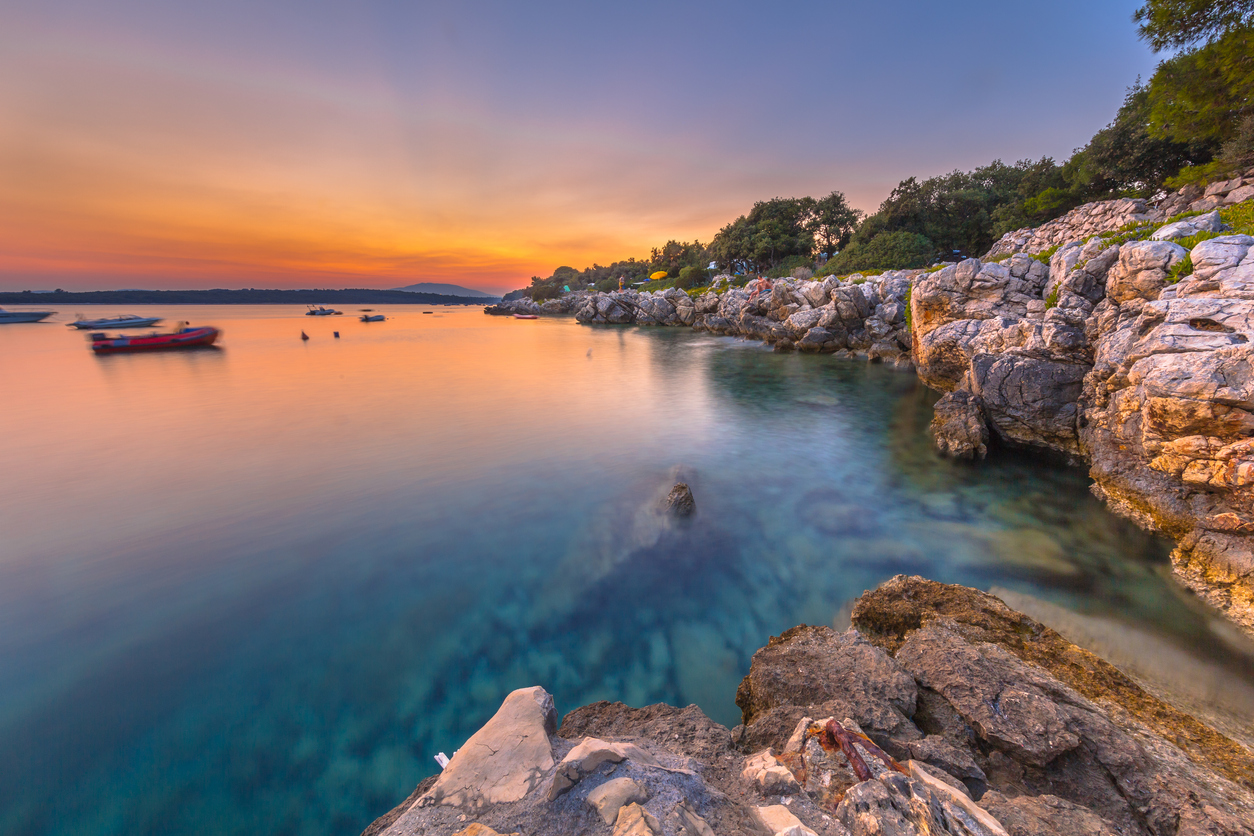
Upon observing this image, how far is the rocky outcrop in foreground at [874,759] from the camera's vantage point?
7.16 ft

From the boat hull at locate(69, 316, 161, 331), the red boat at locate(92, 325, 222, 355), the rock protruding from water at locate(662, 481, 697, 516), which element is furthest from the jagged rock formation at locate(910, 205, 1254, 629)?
the boat hull at locate(69, 316, 161, 331)

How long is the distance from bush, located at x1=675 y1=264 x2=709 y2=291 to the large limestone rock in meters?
66.9

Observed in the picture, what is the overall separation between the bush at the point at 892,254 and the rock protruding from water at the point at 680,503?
131 ft

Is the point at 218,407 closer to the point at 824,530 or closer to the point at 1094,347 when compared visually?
the point at 824,530

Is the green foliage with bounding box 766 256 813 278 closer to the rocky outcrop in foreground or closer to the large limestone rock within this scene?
the rocky outcrop in foreground

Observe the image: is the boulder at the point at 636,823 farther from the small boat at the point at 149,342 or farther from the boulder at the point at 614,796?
the small boat at the point at 149,342

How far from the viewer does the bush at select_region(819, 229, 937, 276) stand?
41781mm

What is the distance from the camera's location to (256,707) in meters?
4.69

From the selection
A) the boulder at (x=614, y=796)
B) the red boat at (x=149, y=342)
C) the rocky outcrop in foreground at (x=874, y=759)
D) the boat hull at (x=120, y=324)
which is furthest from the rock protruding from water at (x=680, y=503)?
the boat hull at (x=120, y=324)

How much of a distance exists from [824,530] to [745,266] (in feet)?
210

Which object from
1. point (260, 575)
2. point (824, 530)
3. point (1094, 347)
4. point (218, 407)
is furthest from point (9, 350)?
point (1094, 347)

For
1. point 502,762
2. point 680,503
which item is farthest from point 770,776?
point 680,503

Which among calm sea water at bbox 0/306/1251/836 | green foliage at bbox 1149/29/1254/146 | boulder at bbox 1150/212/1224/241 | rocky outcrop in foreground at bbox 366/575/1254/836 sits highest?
green foliage at bbox 1149/29/1254/146

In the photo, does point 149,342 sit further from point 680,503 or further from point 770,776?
point 770,776
